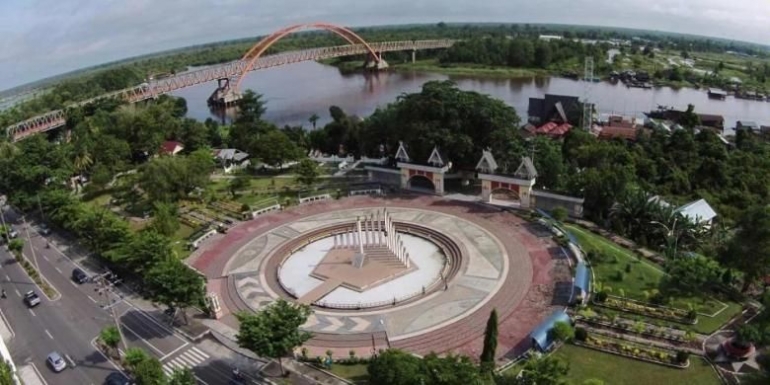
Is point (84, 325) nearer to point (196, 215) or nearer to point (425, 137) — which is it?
point (196, 215)

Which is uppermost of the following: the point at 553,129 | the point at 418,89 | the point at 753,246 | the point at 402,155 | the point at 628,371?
the point at 418,89

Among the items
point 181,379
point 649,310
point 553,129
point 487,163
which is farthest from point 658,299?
point 553,129

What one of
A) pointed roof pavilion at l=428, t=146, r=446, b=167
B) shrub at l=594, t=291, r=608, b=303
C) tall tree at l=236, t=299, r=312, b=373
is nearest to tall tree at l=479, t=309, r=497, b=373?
tall tree at l=236, t=299, r=312, b=373

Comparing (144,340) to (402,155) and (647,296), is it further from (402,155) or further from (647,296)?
(647,296)

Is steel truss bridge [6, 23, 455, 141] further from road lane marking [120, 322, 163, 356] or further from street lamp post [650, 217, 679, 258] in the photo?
street lamp post [650, 217, 679, 258]

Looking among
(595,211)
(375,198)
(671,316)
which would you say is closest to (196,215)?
(375,198)

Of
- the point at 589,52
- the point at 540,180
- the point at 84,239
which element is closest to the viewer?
the point at 84,239

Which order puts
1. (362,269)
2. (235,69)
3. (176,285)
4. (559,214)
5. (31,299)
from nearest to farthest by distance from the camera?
(176,285) < (31,299) < (362,269) < (559,214) < (235,69)
